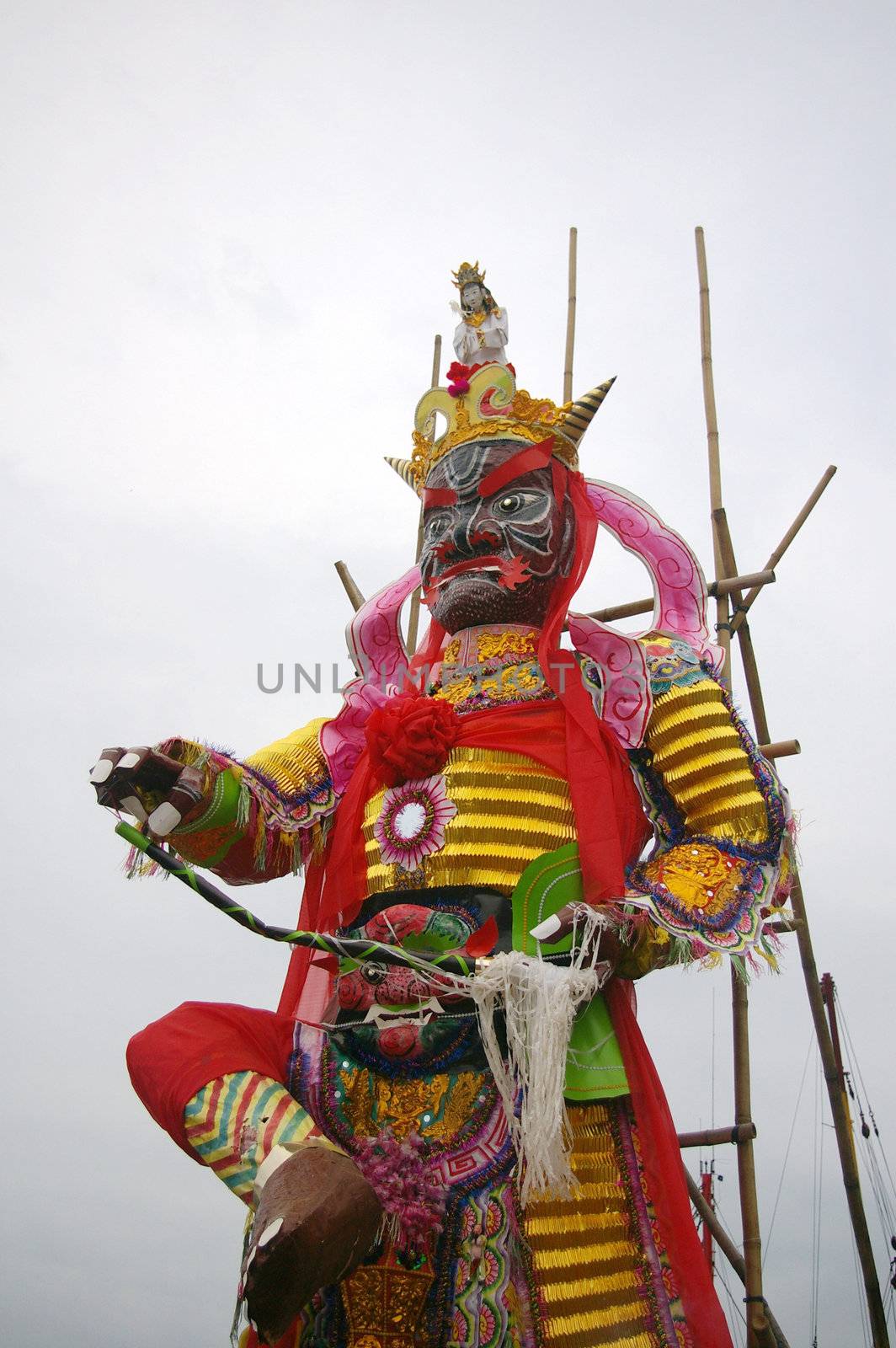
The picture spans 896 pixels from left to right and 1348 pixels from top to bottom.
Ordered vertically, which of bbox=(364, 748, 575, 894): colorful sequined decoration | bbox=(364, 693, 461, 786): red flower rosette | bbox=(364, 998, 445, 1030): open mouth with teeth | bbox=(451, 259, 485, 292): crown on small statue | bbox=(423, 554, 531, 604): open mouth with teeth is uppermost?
bbox=(451, 259, 485, 292): crown on small statue

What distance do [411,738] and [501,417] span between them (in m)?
1.34

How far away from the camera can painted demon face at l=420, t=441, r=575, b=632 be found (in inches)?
156

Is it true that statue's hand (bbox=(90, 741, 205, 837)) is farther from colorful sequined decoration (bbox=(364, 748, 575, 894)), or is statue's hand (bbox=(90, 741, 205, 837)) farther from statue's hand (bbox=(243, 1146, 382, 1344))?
statue's hand (bbox=(243, 1146, 382, 1344))

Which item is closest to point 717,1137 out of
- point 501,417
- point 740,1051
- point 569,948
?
point 740,1051

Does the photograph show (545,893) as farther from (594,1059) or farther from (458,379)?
(458,379)

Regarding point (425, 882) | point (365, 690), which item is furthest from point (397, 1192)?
point (365, 690)

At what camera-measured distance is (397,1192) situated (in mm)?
2924

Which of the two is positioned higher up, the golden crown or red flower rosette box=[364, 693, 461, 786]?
the golden crown

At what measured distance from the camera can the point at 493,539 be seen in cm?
396

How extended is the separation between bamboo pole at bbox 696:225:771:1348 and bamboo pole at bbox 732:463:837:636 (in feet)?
0.22

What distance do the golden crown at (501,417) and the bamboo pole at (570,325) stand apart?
125 cm

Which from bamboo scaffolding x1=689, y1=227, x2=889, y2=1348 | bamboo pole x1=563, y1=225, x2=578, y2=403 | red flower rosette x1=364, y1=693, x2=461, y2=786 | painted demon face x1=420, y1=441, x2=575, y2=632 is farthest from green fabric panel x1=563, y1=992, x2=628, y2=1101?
bamboo pole x1=563, y1=225, x2=578, y2=403

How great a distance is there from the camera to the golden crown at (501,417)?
4.20 metres

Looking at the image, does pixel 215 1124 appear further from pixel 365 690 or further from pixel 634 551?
pixel 634 551
